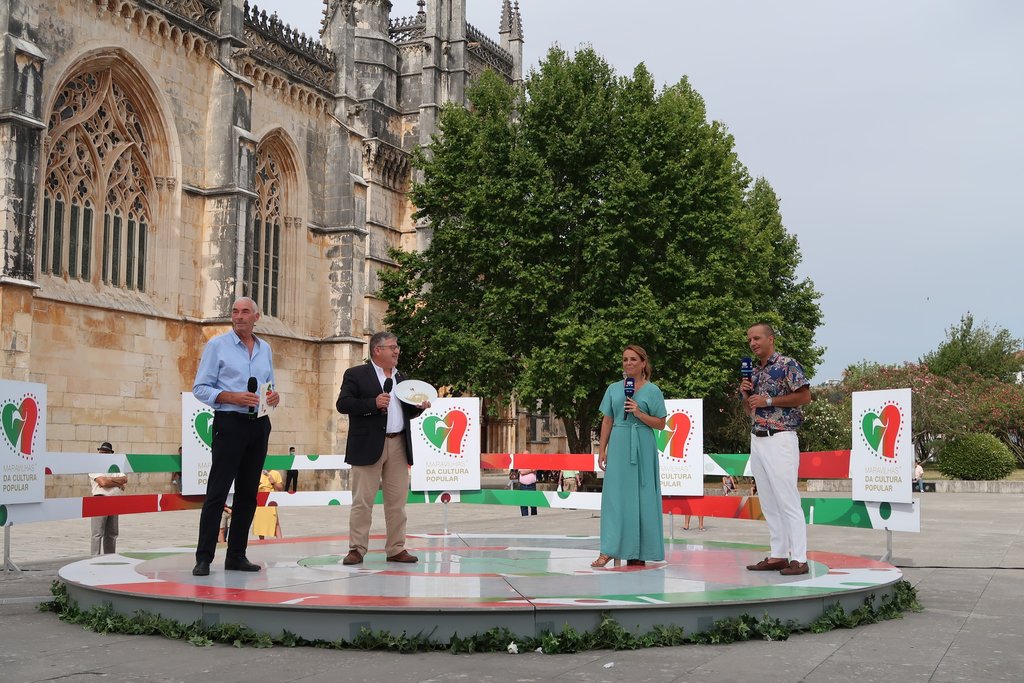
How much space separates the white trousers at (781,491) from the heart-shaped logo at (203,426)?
6406 mm

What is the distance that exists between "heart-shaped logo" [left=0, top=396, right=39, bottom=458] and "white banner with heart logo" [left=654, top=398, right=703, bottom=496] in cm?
702

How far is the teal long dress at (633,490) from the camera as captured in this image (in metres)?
7.98

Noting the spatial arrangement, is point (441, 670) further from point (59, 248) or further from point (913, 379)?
point (913, 379)

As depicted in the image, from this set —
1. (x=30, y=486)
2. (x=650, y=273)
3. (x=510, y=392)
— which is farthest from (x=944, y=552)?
(x=510, y=392)

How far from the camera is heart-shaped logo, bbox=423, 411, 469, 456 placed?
13.4 metres

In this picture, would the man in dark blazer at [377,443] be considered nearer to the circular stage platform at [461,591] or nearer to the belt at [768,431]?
the circular stage platform at [461,591]

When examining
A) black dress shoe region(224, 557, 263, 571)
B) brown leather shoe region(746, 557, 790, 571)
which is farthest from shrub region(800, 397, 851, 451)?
black dress shoe region(224, 557, 263, 571)

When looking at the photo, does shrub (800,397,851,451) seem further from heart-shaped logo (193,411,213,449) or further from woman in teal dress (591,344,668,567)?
woman in teal dress (591,344,668,567)

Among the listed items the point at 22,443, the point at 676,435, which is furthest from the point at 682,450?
the point at 22,443

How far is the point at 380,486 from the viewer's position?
830 cm

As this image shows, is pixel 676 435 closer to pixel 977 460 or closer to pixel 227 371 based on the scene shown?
pixel 227 371

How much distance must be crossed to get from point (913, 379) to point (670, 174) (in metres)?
27.0

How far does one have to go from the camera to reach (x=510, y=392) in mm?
29484

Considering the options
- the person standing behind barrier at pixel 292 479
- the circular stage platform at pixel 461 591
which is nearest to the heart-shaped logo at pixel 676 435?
the circular stage platform at pixel 461 591
